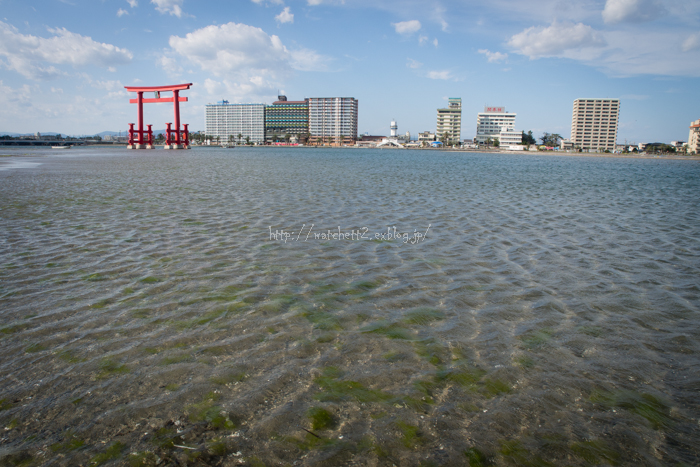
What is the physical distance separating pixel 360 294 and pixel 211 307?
1771 millimetres

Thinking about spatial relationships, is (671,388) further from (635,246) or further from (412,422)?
(635,246)

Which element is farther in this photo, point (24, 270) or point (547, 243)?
point (547, 243)

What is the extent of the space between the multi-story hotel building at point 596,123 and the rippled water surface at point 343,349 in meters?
177

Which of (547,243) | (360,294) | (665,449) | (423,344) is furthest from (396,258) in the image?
(665,449)

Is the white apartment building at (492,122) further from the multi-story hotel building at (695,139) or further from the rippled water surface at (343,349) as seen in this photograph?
the rippled water surface at (343,349)

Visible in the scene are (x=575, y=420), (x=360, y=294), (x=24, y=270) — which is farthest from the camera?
(x=24, y=270)

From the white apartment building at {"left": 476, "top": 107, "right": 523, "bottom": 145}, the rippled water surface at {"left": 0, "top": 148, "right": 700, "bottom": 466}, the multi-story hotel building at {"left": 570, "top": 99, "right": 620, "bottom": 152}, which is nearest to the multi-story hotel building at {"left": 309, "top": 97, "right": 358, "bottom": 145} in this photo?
the white apartment building at {"left": 476, "top": 107, "right": 523, "bottom": 145}

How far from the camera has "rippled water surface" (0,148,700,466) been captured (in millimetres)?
→ 2566

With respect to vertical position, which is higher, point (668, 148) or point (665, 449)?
point (668, 148)

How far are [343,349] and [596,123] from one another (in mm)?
189225

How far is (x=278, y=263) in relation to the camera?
6242mm

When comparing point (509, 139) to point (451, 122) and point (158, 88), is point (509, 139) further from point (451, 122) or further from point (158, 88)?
point (158, 88)

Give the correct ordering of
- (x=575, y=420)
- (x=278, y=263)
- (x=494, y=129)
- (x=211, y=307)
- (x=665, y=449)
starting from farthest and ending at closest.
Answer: (x=494, y=129) < (x=278, y=263) < (x=211, y=307) < (x=575, y=420) < (x=665, y=449)

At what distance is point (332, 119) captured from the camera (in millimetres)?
195125
